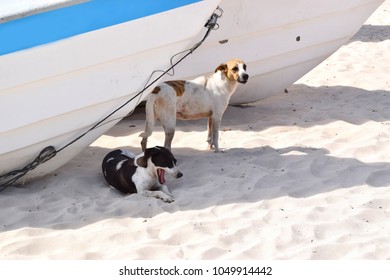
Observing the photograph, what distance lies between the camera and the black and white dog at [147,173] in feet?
17.5

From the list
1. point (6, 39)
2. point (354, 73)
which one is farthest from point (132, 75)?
point (354, 73)

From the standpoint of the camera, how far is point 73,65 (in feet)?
17.4

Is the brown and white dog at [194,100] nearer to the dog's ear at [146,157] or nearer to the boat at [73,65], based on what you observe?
the boat at [73,65]

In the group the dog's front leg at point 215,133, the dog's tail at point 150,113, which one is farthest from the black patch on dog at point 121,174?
the dog's front leg at point 215,133

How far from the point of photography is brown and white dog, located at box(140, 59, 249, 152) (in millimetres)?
6137

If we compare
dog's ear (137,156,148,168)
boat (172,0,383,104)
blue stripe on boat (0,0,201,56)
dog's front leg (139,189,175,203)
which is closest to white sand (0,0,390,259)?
dog's front leg (139,189,175,203)

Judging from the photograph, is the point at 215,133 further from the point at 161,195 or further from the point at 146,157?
the point at 161,195

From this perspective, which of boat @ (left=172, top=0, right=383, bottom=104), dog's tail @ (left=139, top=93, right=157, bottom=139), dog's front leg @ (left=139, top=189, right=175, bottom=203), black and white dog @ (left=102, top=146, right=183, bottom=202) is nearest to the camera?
dog's front leg @ (left=139, top=189, right=175, bottom=203)

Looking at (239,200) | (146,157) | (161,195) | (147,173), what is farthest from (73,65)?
(239,200)

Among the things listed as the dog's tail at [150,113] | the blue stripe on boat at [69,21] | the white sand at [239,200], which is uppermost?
the blue stripe on boat at [69,21]

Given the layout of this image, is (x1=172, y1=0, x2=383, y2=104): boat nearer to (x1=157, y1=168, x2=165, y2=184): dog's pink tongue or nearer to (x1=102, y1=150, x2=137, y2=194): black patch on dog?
(x1=102, y1=150, x2=137, y2=194): black patch on dog

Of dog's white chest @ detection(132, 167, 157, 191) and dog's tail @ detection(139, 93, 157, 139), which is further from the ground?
dog's tail @ detection(139, 93, 157, 139)

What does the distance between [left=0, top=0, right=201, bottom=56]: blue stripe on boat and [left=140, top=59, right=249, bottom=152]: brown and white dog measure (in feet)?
2.93

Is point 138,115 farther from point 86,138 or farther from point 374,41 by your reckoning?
point 374,41
